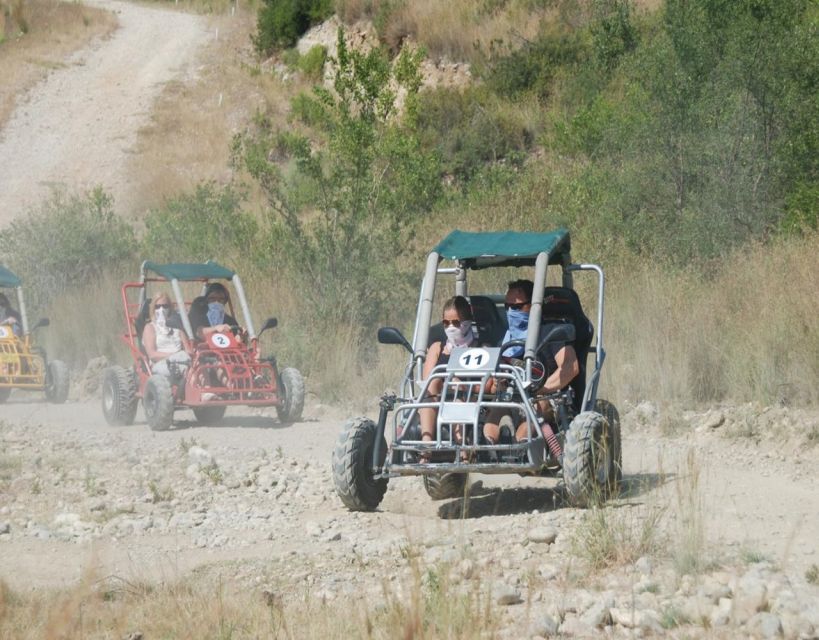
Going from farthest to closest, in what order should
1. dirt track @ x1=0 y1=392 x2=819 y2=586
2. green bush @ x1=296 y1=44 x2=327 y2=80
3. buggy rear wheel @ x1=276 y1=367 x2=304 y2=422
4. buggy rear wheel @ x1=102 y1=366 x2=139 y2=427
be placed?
green bush @ x1=296 y1=44 x2=327 y2=80, buggy rear wheel @ x1=102 y1=366 x2=139 y2=427, buggy rear wheel @ x1=276 y1=367 x2=304 y2=422, dirt track @ x1=0 y1=392 x2=819 y2=586

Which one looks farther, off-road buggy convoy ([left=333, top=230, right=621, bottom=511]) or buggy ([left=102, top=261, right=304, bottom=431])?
buggy ([left=102, top=261, right=304, bottom=431])

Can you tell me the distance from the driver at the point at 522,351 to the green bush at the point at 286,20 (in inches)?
1236

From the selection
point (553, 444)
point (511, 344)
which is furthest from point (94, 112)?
point (553, 444)

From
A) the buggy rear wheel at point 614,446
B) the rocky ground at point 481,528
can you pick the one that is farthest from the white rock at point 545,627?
the buggy rear wheel at point 614,446

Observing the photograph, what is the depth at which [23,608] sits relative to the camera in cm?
670

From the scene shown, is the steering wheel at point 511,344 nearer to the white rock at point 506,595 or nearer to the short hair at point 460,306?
the short hair at point 460,306

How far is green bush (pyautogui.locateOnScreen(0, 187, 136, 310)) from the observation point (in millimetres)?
24000

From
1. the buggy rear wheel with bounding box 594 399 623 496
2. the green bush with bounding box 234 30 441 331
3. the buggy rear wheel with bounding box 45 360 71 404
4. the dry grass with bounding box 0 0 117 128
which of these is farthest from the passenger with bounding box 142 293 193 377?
the dry grass with bounding box 0 0 117 128

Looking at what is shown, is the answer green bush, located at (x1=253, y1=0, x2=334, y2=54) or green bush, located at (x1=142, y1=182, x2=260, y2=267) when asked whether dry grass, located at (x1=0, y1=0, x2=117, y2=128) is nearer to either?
green bush, located at (x1=253, y1=0, x2=334, y2=54)

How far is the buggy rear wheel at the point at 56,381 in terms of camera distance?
1859 cm

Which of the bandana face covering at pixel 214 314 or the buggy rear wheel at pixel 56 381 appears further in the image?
the buggy rear wheel at pixel 56 381

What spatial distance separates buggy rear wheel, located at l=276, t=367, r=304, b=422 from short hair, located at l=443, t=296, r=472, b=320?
5.39 meters

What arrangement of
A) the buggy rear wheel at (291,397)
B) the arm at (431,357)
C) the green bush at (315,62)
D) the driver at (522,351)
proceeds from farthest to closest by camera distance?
the green bush at (315,62)
the buggy rear wheel at (291,397)
the arm at (431,357)
the driver at (522,351)

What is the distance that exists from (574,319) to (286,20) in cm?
3303
